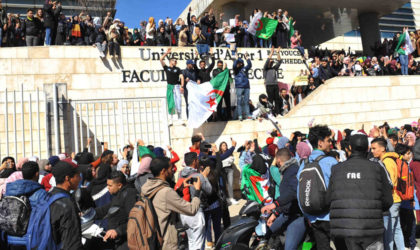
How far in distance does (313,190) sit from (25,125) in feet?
30.7

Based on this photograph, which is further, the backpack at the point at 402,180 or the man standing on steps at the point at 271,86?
the man standing on steps at the point at 271,86

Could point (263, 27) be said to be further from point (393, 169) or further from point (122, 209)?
point (122, 209)

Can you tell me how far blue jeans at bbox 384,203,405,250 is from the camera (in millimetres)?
4691

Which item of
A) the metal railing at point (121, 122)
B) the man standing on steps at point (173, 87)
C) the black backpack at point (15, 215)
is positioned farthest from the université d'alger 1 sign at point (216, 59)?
the black backpack at point (15, 215)

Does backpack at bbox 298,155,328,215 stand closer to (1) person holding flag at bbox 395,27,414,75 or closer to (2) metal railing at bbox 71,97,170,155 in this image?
(2) metal railing at bbox 71,97,170,155

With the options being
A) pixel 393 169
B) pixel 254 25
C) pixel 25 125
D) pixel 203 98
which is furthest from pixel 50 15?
pixel 393 169

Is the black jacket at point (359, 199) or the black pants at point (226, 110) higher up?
the black pants at point (226, 110)

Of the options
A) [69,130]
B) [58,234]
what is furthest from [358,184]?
[69,130]

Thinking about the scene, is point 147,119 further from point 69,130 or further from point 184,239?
point 184,239

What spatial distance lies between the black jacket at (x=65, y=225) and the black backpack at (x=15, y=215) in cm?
46

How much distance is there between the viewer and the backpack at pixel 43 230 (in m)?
3.18

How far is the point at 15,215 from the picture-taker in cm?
346

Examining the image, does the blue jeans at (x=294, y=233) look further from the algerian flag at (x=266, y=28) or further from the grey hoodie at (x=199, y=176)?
the algerian flag at (x=266, y=28)

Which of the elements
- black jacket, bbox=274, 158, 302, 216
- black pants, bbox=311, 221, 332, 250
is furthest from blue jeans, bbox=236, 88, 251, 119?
black pants, bbox=311, 221, 332, 250
